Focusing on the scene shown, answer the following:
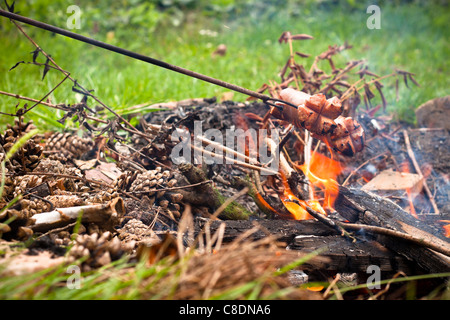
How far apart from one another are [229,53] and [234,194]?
3.76 meters

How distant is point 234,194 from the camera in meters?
2.26

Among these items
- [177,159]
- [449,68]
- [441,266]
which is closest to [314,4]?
[449,68]

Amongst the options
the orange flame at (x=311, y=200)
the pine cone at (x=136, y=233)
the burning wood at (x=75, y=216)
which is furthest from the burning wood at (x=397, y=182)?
the burning wood at (x=75, y=216)

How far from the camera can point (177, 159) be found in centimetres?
224

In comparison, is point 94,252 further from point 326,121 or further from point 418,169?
point 418,169

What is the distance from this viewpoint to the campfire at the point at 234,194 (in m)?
1.48

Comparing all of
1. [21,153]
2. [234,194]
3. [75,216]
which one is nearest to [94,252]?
[75,216]

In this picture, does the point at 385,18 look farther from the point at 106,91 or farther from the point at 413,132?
the point at 106,91

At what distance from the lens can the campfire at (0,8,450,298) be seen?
1.48 metres

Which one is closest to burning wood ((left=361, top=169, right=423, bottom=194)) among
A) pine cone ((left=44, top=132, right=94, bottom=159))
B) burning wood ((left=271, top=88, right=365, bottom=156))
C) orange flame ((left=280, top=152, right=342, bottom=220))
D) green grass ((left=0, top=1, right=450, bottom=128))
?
orange flame ((left=280, top=152, right=342, bottom=220))

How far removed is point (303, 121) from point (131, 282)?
1.16 metres

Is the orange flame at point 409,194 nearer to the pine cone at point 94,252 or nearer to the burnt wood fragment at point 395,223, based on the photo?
the burnt wood fragment at point 395,223

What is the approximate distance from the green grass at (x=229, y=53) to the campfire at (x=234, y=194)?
99 centimetres

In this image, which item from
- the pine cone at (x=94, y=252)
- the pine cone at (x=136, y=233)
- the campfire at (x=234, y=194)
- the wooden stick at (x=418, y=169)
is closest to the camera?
the pine cone at (x=94, y=252)
